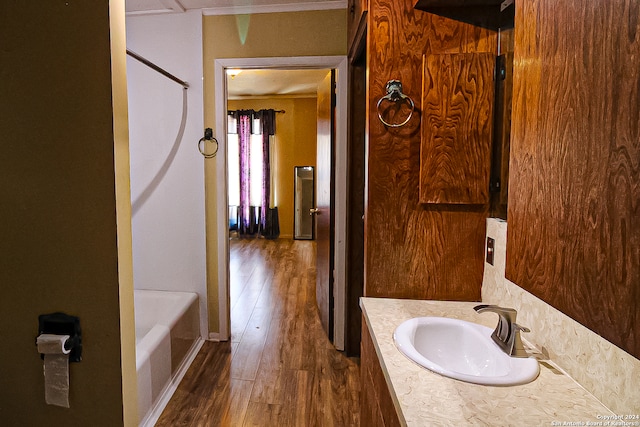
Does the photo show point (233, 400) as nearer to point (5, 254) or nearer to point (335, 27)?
point (5, 254)

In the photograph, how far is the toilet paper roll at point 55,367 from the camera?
0.99 meters

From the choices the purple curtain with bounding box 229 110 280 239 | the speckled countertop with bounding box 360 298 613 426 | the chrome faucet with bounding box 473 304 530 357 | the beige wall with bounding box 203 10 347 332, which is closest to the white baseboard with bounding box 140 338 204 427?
the beige wall with bounding box 203 10 347 332

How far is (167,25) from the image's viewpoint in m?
2.55

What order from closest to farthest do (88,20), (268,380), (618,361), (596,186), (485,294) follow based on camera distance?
(596,186)
(618,361)
(88,20)
(485,294)
(268,380)

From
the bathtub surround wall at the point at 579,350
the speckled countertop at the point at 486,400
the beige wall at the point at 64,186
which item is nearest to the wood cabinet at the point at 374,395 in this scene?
the speckled countertop at the point at 486,400

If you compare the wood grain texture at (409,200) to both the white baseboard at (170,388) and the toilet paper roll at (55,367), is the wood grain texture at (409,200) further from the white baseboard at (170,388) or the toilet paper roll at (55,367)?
the white baseboard at (170,388)

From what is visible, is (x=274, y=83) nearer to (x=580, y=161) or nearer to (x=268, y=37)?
(x=268, y=37)

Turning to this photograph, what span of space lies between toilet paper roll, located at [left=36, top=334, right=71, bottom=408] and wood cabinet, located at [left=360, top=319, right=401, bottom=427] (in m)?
0.92

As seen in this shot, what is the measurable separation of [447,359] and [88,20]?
58.6 inches

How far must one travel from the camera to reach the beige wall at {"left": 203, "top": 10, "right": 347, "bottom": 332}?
2480 millimetres

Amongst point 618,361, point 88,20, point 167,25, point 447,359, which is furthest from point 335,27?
point 618,361

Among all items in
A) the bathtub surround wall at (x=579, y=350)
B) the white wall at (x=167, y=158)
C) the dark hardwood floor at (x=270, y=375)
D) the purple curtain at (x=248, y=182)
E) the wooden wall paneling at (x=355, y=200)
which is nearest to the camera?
the bathtub surround wall at (x=579, y=350)

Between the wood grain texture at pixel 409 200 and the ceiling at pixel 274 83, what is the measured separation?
118 inches

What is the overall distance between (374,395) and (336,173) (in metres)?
1.62
